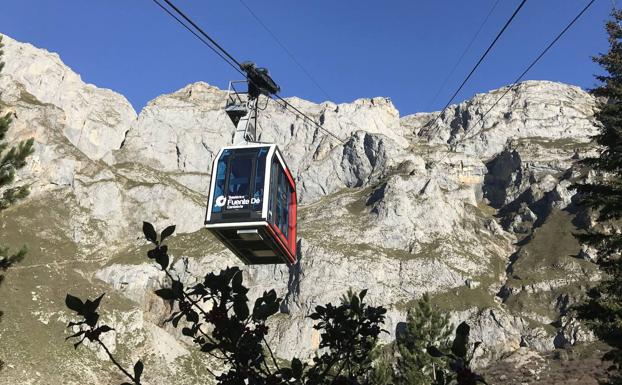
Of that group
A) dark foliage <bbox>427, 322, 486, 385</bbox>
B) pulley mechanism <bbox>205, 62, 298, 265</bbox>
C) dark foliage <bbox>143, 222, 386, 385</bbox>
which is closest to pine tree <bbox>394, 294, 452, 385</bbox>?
pulley mechanism <bbox>205, 62, 298, 265</bbox>

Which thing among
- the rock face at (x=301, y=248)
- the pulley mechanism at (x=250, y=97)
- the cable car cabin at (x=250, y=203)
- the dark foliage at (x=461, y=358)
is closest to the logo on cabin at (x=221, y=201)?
the cable car cabin at (x=250, y=203)

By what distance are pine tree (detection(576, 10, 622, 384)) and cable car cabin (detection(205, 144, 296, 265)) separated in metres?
12.6

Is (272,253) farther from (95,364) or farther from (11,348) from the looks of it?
(95,364)

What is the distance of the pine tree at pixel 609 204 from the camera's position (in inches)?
779

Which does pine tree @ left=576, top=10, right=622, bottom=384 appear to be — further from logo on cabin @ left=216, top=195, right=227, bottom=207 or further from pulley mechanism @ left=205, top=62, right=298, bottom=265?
logo on cabin @ left=216, top=195, right=227, bottom=207

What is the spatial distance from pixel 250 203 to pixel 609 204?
51.2 ft

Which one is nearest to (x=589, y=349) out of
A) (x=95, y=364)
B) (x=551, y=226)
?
(x=551, y=226)

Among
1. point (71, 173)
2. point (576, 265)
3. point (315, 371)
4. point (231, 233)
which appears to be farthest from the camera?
point (71, 173)

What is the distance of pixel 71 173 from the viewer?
15825cm

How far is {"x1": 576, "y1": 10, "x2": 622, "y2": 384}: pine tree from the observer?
19797mm

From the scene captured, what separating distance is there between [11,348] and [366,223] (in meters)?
110

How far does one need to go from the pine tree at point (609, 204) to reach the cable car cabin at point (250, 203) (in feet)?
41.3

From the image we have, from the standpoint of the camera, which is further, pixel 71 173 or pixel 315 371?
pixel 71 173

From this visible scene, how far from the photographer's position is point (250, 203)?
15820 mm
